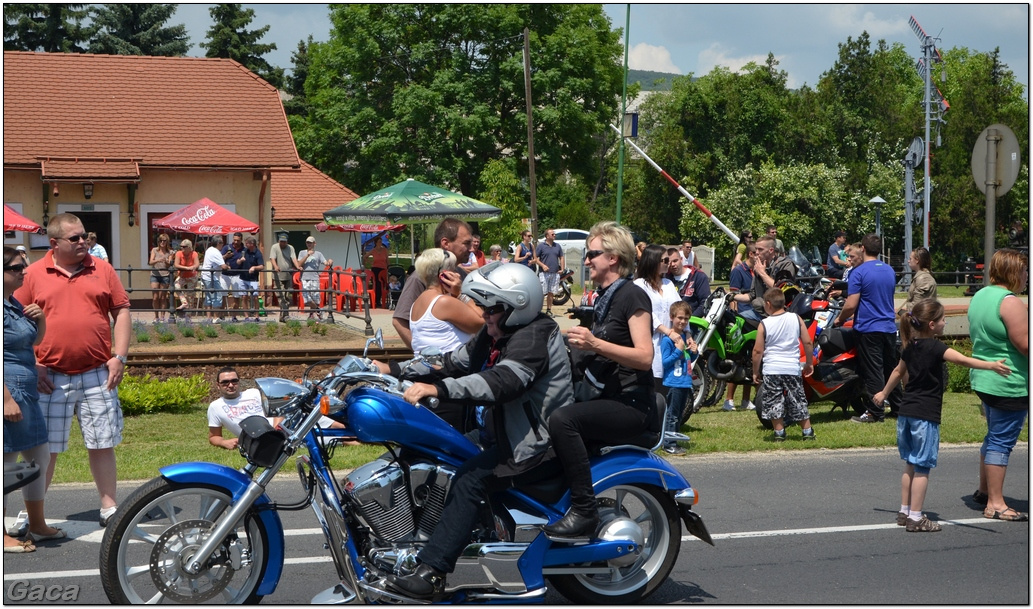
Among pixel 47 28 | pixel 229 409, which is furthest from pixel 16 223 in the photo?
pixel 47 28

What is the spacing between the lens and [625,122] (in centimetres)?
2680

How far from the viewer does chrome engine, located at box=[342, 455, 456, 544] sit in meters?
4.88

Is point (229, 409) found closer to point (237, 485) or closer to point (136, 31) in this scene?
point (237, 485)

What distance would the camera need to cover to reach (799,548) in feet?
21.7

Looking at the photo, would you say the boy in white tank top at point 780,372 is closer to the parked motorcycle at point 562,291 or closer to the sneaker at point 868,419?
the sneaker at point 868,419

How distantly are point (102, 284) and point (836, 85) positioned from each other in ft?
186

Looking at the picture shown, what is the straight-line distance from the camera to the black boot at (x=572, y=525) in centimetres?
507

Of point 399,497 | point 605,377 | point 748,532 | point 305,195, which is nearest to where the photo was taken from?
point 399,497

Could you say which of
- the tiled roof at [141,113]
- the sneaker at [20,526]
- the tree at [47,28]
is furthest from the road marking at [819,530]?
the tree at [47,28]

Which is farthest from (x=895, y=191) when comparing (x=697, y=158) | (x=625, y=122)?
(x=625, y=122)

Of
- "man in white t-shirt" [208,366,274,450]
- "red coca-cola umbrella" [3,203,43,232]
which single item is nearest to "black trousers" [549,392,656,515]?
"man in white t-shirt" [208,366,274,450]

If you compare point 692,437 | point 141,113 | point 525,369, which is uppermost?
point 141,113

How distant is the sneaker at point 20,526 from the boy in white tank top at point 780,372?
22.4ft

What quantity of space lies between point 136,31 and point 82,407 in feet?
179
